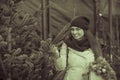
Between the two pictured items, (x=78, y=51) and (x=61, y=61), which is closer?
(x=61, y=61)

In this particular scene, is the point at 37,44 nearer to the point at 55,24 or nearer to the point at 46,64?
the point at 46,64

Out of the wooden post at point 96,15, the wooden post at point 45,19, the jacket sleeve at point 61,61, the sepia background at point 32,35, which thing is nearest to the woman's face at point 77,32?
the jacket sleeve at point 61,61

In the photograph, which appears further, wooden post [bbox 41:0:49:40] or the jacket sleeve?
wooden post [bbox 41:0:49:40]

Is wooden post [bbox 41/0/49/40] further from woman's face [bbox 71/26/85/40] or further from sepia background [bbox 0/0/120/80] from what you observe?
woman's face [bbox 71/26/85/40]

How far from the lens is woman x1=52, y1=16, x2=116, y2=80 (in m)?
5.94

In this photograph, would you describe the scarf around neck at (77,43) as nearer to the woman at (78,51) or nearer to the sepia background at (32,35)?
the woman at (78,51)

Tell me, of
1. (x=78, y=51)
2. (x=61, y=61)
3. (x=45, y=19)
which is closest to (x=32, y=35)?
(x=61, y=61)

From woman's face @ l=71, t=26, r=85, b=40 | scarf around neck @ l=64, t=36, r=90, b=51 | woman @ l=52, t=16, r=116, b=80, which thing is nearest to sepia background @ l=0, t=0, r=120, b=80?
woman @ l=52, t=16, r=116, b=80

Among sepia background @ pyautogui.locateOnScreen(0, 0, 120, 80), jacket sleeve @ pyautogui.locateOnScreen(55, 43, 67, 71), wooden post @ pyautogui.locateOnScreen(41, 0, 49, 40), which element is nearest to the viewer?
sepia background @ pyautogui.locateOnScreen(0, 0, 120, 80)

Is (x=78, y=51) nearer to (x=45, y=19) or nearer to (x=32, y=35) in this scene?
(x=32, y=35)

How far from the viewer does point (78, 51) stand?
19.8 ft

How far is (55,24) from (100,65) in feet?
4.08

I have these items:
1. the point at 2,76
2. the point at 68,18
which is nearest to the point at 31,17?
the point at 2,76

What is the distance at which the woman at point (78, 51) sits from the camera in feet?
19.5
